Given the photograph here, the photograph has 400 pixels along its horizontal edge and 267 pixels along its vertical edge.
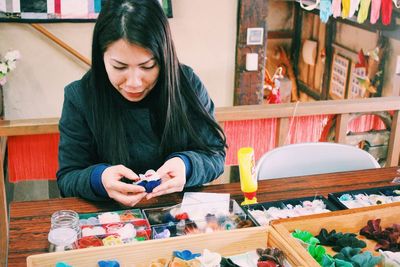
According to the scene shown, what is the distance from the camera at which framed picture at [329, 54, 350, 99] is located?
269 inches

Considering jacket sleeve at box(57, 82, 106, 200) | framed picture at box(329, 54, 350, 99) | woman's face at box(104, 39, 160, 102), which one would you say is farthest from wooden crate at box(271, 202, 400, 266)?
framed picture at box(329, 54, 350, 99)

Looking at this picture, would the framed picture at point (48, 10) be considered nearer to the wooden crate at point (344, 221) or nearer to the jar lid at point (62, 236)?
the jar lid at point (62, 236)

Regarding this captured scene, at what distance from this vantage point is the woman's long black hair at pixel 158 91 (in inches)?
60.7

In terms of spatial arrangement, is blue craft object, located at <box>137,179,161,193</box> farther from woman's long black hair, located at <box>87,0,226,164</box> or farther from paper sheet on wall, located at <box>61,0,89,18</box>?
paper sheet on wall, located at <box>61,0,89,18</box>

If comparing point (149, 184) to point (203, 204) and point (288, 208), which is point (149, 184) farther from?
point (288, 208)

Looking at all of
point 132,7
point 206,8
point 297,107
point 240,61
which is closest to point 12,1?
point 206,8

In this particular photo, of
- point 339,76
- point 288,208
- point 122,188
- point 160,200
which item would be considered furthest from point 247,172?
point 339,76

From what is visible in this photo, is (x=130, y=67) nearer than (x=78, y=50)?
Yes

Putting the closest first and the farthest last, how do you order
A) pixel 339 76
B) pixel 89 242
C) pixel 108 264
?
1. pixel 108 264
2. pixel 89 242
3. pixel 339 76

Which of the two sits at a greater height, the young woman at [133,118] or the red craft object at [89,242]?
the young woman at [133,118]

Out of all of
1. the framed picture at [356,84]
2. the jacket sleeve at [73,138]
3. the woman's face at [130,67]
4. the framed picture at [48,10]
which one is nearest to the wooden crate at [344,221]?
the woman's face at [130,67]

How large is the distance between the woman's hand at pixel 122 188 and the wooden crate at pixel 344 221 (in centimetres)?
43

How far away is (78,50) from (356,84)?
3762 millimetres

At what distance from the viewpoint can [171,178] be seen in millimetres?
1647
